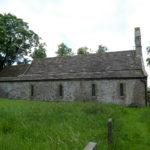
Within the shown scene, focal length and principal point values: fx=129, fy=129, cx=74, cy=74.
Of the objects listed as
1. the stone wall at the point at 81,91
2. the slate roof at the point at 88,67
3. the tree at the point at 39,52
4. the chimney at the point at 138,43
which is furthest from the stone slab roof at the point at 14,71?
Answer: the chimney at the point at 138,43

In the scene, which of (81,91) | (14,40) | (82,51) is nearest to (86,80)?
(81,91)

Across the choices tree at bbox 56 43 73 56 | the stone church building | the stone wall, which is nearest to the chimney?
the stone church building

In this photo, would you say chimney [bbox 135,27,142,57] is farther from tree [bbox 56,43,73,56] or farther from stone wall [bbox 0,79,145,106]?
tree [bbox 56,43,73,56]

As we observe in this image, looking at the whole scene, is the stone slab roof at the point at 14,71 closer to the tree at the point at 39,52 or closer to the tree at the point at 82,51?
the tree at the point at 39,52

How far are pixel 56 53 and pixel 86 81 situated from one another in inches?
1300

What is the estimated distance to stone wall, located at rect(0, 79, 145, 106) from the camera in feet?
54.2

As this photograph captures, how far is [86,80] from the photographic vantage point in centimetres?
1870

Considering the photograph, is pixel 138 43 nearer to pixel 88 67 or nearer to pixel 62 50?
pixel 88 67

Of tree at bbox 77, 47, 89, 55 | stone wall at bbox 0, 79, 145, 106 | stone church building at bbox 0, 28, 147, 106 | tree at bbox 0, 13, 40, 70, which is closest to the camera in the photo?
stone wall at bbox 0, 79, 145, 106

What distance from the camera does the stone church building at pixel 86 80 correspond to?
16812 millimetres

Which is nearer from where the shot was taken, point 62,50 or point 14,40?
point 14,40

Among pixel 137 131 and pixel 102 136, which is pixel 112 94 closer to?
pixel 137 131

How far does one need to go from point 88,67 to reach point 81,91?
14.3 ft

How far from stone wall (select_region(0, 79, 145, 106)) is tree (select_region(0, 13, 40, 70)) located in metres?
10.6
